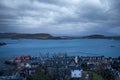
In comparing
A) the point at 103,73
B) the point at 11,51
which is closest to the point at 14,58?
the point at 11,51

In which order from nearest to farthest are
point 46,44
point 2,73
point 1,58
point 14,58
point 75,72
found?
point 2,73 < point 75,72 < point 1,58 < point 14,58 < point 46,44

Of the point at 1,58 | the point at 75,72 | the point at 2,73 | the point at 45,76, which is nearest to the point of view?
the point at 45,76

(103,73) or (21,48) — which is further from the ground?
(21,48)

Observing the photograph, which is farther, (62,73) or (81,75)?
(81,75)

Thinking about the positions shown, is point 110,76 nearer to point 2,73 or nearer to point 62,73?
point 62,73

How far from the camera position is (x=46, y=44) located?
29.0 feet

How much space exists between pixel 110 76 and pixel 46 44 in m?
4.76

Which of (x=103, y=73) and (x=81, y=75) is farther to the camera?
(x=103, y=73)

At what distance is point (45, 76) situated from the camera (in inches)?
134

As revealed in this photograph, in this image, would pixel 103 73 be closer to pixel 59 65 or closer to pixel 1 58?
pixel 59 65

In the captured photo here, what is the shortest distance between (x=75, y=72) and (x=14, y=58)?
181 cm

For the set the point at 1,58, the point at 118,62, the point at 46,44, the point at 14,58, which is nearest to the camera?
the point at 1,58

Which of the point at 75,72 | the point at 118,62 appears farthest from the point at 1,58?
the point at 118,62

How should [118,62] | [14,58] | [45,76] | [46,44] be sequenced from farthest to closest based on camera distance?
[46,44]
[118,62]
[14,58]
[45,76]
